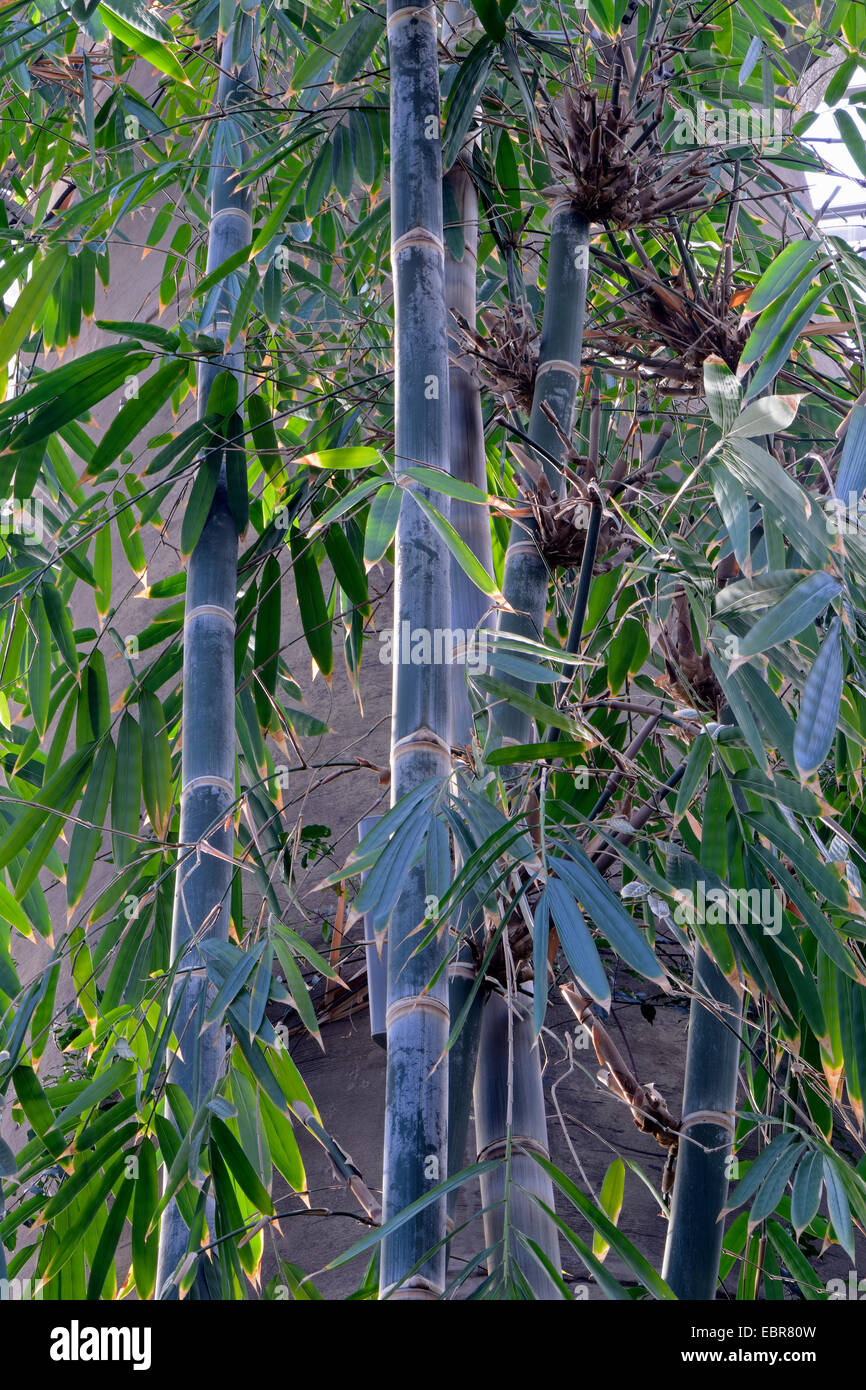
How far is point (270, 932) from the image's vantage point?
4.44ft

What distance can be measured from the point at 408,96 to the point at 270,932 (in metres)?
0.89

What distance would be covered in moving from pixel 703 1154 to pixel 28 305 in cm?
129

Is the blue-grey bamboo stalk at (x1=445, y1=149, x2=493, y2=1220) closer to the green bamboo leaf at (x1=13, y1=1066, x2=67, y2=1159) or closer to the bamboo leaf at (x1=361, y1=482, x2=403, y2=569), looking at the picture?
the bamboo leaf at (x1=361, y1=482, x2=403, y2=569)

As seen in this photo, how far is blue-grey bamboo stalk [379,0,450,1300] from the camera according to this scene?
1.03 meters

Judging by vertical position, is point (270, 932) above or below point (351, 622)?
below

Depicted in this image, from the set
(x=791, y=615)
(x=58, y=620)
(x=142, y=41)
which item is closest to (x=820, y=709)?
(x=791, y=615)

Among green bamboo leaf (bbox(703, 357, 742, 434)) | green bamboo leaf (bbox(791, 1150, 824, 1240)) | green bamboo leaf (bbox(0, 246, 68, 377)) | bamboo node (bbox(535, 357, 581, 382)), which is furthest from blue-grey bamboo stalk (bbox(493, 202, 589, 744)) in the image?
green bamboo leaf (bbox(0, 246, 68, 377))

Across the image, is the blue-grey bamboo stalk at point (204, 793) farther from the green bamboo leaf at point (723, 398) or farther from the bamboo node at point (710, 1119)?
the green bamboo leaf at point (723, 398)
